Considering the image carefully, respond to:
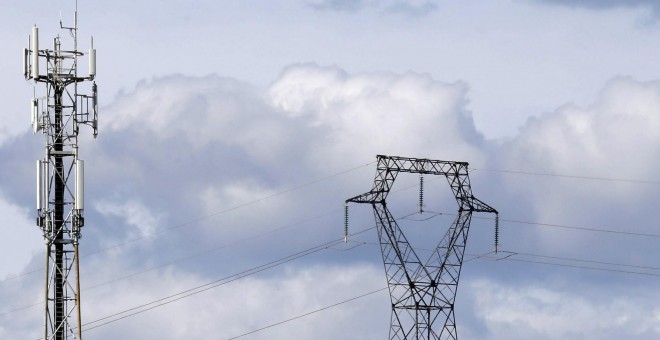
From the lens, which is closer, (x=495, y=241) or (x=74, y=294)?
(x=74, y=294)

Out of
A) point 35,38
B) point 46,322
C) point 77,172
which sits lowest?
point 46,322

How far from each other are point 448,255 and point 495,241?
15.6 feet

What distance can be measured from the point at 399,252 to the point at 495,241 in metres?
9.92

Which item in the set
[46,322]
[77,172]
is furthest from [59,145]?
[46,322]

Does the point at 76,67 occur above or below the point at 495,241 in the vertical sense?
above

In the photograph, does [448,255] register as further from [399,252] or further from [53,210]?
[53,210]

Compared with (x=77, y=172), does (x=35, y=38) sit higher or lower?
higher

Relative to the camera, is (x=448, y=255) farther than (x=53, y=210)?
Yes

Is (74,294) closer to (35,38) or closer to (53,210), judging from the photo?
(53,210)

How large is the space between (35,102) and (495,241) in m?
62.3

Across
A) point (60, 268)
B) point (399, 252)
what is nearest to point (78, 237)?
point (60, 268)

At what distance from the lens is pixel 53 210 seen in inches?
5251

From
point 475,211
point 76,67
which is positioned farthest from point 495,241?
point 76,67

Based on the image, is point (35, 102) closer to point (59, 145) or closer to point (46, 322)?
point (59, 145)
